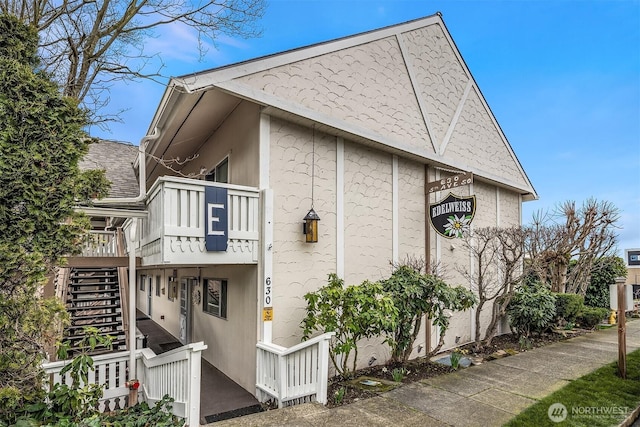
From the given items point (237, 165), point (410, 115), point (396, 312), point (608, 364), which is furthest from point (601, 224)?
point (237, 165)

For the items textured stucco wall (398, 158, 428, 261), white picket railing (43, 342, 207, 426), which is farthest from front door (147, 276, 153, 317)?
textured stucco wall (398, 158, 428, 261)

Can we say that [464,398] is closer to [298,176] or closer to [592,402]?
[592,402]

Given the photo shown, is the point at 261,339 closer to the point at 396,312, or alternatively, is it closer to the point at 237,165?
the point at 396,312

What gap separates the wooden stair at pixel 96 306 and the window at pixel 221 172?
3404mm

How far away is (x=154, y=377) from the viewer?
213 inches

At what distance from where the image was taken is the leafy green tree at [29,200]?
12.5 ft

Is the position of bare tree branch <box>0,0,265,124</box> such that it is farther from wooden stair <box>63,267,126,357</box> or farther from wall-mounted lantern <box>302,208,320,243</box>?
wall-mounted lantern <box>302,208,320,243</box>

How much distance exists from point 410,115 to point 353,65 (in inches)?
76.6

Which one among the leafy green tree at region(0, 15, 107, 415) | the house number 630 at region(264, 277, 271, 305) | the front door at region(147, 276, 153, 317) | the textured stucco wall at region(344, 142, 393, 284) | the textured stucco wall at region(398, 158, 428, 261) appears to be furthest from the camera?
the front door at region(147, 276, 153, 317)

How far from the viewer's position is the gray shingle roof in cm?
980

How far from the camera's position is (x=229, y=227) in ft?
18.9

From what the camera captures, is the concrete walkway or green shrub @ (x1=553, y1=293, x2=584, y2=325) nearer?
the concrete walkway

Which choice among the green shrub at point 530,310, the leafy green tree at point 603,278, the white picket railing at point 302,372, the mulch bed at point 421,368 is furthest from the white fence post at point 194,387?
the leafy green tree at point 603,278

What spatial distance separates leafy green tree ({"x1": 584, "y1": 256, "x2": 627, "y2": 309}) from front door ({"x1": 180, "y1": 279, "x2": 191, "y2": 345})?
1464cm
